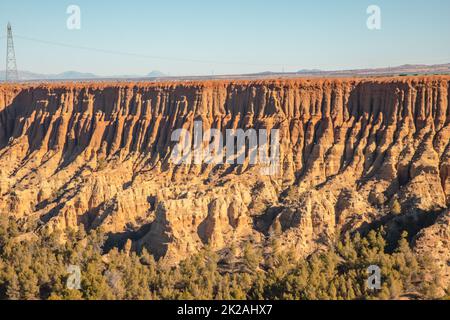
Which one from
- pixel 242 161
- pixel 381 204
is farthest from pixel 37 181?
pixel 381 204

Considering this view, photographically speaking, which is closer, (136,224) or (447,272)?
(447,272)

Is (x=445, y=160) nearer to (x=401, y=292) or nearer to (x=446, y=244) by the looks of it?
(x=446, y=244)
